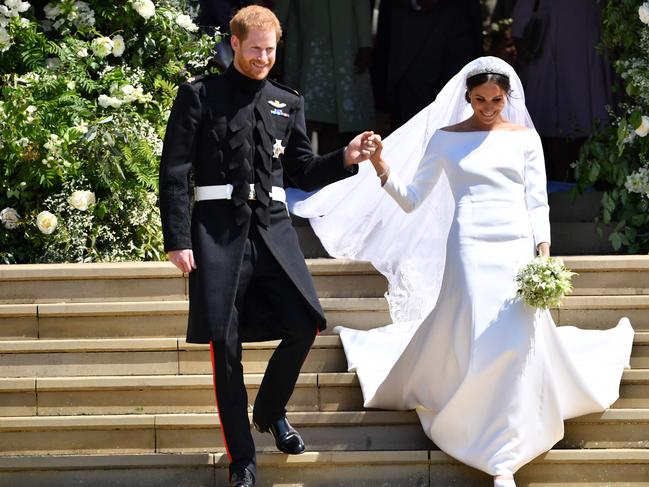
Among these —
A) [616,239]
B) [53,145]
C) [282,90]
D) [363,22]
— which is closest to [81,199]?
[53,145]

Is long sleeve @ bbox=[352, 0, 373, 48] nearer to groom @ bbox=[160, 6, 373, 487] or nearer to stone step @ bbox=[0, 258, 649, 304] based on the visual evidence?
stone step @ bbox=[0, 258, 649, 304]

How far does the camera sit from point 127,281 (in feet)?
23.5

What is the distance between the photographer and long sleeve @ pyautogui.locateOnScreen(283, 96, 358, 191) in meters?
5.88

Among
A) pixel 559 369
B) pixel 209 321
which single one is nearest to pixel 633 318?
pixel 559 369

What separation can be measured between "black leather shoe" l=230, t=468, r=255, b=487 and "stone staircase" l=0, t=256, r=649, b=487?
446 mm

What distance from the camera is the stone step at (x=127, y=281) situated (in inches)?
282

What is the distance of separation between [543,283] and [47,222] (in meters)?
3.26

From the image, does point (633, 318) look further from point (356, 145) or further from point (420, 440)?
point (356, 145)

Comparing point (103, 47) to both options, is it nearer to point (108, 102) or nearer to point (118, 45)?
point (118, 45)

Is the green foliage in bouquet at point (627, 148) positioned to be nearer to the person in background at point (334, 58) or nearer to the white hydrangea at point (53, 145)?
the person in background at point (334, 58)

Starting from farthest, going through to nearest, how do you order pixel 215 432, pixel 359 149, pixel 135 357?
pixel 135 357 < pixel 215 432 < pixel 359 149

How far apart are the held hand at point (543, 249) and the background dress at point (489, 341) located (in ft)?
Result: 0.12

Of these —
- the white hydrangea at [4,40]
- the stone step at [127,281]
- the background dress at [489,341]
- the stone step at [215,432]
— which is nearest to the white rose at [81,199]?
the stone step at [127,281]

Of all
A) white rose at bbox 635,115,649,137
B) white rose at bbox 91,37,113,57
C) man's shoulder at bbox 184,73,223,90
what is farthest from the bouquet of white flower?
white rose at bbox 91,37,113,57
